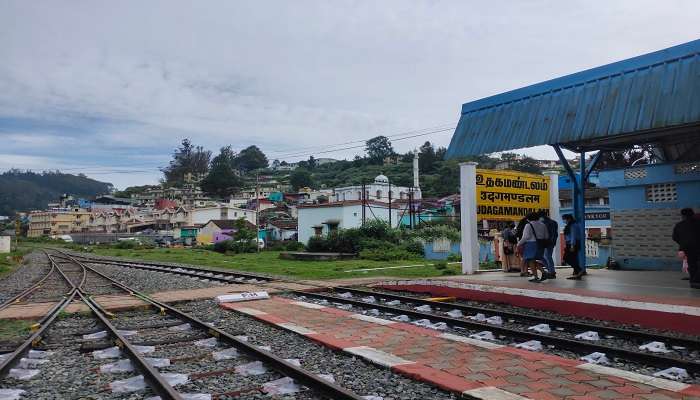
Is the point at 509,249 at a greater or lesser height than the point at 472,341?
greater

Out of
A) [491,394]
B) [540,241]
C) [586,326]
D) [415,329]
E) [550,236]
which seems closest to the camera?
[491,394]

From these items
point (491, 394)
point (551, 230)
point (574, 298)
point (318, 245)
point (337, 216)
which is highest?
point (337, 216)

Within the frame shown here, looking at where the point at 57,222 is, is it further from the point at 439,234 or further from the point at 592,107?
the point at 592,107

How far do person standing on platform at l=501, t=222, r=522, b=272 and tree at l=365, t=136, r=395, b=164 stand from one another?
381 ft

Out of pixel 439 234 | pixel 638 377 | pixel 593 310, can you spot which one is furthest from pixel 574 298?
pixel 439 234

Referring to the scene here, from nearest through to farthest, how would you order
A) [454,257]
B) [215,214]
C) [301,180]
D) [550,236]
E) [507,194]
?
[550,236] < [507,194] < [454,257] < [215,214] < [301,180]

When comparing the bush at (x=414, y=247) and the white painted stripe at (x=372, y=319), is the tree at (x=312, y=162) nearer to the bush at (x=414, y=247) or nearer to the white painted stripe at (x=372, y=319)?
the bush at (x=414, y=247)

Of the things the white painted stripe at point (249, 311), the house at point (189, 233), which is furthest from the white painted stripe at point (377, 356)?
the house at point (189, 233)

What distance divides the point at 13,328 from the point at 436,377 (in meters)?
7.06

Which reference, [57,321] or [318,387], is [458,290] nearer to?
[318,387]

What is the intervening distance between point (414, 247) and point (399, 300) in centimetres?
1927

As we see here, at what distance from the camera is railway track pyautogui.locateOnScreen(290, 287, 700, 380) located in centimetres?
553

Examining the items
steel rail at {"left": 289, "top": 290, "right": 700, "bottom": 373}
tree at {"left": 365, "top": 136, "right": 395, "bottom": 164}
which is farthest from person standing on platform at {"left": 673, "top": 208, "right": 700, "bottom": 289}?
tree at {"left": 365, "top": 136, "right": 395, "bottom": 164}

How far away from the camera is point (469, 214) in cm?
1323
